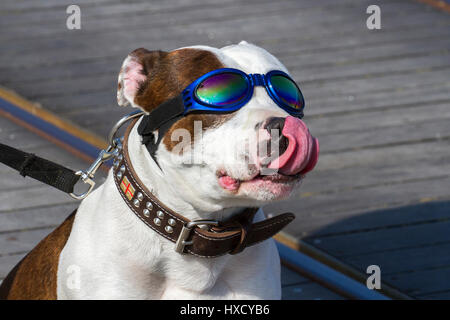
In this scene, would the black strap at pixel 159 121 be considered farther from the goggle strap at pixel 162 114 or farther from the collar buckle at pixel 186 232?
the collar buckle at pixel 186 232

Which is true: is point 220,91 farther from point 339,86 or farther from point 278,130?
point 339,86

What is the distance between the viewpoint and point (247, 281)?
2.54 meters

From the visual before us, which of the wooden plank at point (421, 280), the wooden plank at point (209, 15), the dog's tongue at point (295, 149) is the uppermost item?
the dog's tongue at point (295, 149)

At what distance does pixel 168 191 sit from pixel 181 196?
4 cm

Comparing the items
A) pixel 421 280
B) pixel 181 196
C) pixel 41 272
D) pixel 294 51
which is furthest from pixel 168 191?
pixel 294 51

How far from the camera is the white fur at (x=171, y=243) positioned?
88.0 inches

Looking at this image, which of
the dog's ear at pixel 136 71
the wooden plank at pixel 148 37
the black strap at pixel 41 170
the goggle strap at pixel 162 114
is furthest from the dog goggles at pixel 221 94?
the wooden plank at pixel 148 37

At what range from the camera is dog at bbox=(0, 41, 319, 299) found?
221 cm

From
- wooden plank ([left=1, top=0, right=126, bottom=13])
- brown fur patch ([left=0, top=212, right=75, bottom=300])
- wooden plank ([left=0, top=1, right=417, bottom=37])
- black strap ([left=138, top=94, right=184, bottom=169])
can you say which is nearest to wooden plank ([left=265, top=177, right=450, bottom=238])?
brown fur patch ([left=0, top=212, right=75, bottom=300])

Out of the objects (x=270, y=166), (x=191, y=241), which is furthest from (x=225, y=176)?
(x=191, y=241)

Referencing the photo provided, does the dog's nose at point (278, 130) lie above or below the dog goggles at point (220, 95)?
below

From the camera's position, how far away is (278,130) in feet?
7.02

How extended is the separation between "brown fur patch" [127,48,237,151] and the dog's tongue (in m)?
0.17
